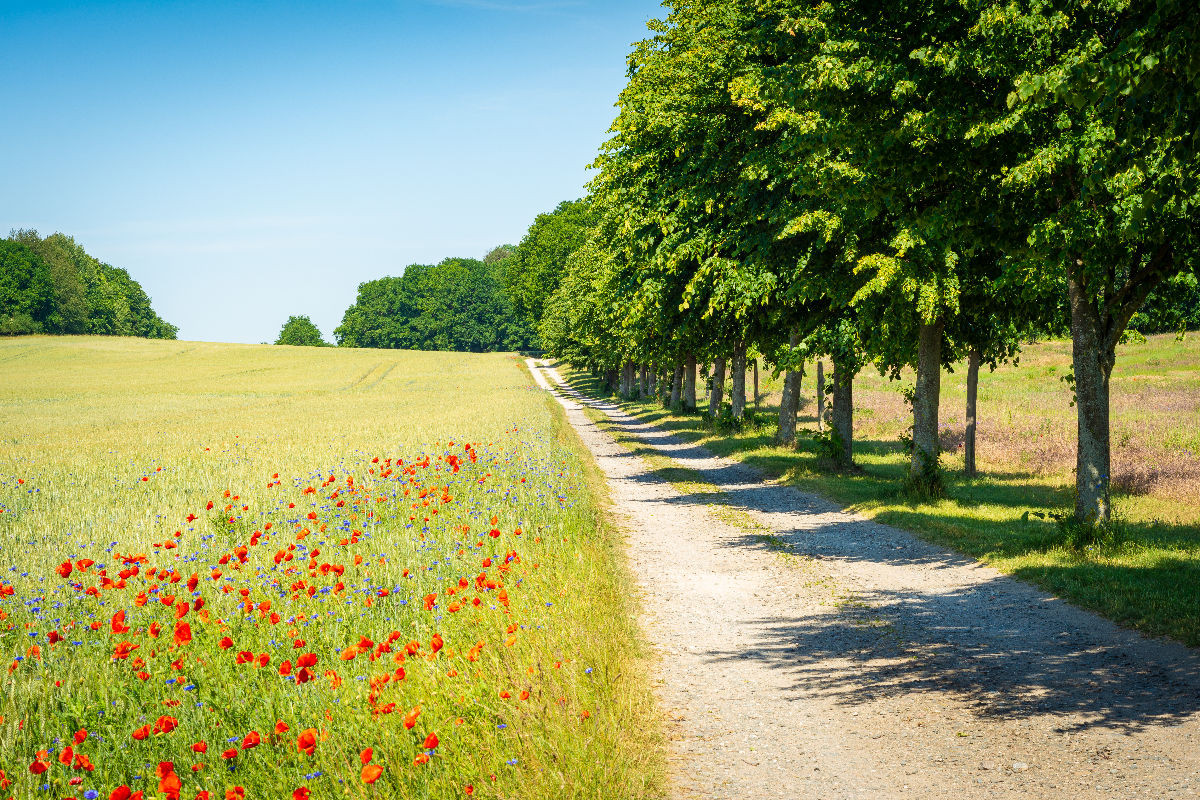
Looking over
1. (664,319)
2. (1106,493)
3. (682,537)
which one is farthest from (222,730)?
(664,319)

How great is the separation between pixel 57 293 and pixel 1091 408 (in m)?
142

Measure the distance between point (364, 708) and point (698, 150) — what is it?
55.4 feet

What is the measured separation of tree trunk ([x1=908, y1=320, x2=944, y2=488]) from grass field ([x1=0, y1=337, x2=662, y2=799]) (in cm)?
685

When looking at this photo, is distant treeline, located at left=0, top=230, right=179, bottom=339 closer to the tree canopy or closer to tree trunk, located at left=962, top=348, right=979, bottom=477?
the tree canopy

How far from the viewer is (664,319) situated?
69.1 feet

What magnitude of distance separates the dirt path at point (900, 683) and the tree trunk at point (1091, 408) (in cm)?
201

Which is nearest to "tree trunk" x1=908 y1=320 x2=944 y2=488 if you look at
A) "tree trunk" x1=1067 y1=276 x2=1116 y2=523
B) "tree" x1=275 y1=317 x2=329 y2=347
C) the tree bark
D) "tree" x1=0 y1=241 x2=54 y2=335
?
"tree trunk" x1=1067 y1=276 x2=1116 y2=523

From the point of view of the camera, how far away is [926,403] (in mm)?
16375

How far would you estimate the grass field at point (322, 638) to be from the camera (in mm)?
4441

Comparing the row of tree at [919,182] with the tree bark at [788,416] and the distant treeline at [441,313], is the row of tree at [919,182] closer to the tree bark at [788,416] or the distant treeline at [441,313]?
the tree bark at [788,416]

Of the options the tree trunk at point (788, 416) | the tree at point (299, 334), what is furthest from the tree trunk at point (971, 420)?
the tree at point (299, 334)

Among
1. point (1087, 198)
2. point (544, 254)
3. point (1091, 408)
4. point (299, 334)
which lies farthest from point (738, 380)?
point (299, 334)

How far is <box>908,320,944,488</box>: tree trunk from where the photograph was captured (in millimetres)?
15781

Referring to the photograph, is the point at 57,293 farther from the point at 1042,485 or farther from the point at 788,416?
the point at 1042,485
